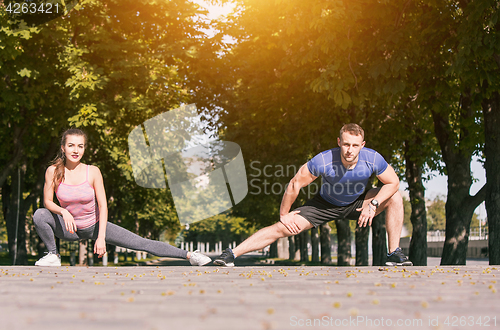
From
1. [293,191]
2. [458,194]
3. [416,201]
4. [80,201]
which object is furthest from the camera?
[416,201]

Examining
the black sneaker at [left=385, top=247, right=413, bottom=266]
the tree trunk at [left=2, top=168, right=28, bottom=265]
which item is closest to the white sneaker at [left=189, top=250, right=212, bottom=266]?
the black sneaker at [left=385, top=247, right=413, bottom=266]

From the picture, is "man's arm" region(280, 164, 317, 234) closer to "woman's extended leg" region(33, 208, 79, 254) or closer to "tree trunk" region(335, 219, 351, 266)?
"woman's extended leg" region(33, 208, 79, 254)

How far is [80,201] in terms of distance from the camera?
6.35 metres

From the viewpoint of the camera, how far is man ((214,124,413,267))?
634 cm

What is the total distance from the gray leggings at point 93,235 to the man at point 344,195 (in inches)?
27.6

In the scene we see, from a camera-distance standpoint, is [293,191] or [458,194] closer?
[293,191]

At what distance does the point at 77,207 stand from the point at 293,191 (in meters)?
2.74

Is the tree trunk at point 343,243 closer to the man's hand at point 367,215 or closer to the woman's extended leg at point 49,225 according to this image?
the man's hand at point 367,215

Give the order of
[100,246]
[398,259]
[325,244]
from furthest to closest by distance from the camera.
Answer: [325,244] → [398,259] → [100,246]

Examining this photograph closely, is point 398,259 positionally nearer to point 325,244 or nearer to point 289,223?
point 289,223

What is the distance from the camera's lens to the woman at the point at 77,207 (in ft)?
20.7

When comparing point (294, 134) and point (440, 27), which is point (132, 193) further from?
point (440, 27)

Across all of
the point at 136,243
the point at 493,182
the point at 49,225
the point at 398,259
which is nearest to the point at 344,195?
the point at 398,259

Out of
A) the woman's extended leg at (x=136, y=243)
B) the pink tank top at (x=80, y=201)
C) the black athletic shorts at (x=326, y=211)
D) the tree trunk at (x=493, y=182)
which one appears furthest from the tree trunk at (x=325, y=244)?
the pink tank top at (x=80, y=201)
